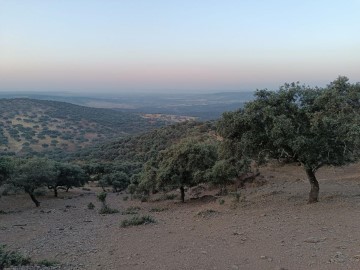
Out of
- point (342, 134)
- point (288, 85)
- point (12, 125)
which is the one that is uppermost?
point (288, 85)

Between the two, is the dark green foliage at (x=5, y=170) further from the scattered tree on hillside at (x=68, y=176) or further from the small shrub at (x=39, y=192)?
the scattered tree on hillside at (x=68, y=176)

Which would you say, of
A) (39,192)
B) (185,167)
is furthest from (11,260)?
(39,192)

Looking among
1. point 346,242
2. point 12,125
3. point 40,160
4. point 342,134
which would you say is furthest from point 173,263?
point 12,125

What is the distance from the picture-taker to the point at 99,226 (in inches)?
656

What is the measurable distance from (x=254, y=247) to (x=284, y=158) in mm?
6798

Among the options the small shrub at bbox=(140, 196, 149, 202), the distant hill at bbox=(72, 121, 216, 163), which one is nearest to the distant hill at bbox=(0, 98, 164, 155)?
the distant hill at bbox=(72, 121, 216, 163)

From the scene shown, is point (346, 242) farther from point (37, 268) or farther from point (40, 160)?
point (40, 160)

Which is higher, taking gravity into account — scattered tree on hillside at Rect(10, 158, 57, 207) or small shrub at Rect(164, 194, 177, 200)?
scattered tree on hillside at Rect(10, 158, 57, 207)

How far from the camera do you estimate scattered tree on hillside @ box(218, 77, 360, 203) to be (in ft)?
44.8

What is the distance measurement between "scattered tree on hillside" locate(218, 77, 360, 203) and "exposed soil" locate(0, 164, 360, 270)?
2.16 meters

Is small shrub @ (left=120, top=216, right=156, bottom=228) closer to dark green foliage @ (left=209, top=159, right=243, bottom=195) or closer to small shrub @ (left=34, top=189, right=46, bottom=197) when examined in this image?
dark green foliage @ (left=209, top=159, right=243, bottom=195)

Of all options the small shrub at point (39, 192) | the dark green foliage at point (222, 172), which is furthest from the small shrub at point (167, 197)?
the small shrub at point (39, 192)

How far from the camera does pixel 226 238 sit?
38.9 ft

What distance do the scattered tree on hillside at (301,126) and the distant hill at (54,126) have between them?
2465 inches
